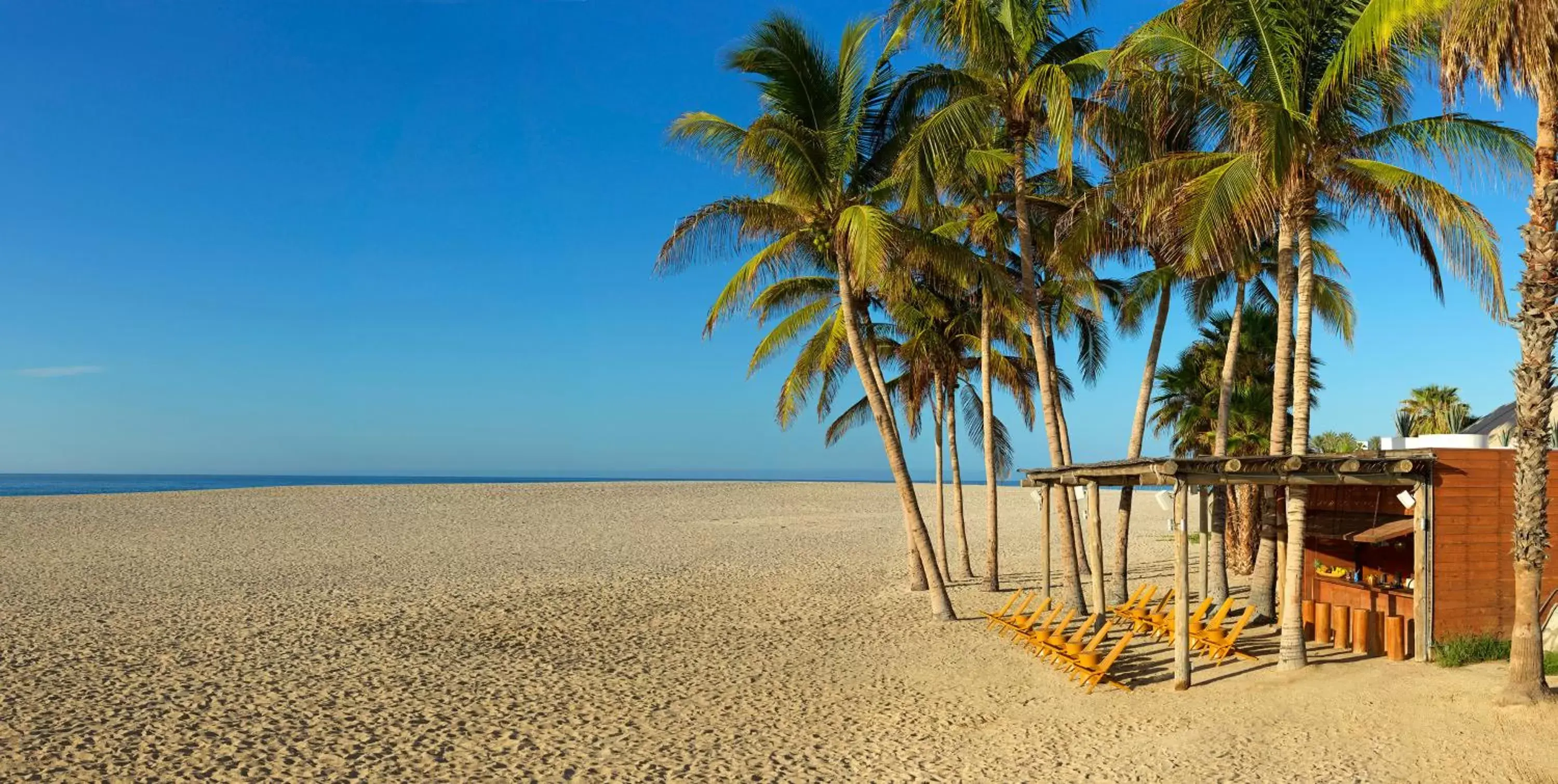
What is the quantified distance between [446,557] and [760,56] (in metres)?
15.2

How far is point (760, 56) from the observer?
13.0 m

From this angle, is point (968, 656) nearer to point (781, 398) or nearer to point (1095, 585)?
point (1095, 585)

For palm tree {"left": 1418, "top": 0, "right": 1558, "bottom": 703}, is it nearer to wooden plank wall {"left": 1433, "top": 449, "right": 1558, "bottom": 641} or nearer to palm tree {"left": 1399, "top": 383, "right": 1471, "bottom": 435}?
wooden plank wall {"left": 1433, "top": 449, "right": 1558, "bottom": 641}

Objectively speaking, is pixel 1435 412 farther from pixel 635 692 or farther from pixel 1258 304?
pixel 635 692

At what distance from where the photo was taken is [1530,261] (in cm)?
743

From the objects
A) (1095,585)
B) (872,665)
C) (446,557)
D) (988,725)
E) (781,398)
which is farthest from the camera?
(446,557)

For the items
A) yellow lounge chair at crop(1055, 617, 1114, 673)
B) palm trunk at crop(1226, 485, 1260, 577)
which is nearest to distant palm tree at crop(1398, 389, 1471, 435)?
palm trunk at crop(1226, 485, 1260, 577)

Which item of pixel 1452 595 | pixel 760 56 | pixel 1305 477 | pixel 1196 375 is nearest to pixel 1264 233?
pixel 1305 477

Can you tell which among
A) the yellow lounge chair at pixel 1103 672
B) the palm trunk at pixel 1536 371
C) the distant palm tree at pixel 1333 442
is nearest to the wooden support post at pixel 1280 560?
the yellow lounge chair at pixel 1103 672

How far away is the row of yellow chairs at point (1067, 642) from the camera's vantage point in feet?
31.6

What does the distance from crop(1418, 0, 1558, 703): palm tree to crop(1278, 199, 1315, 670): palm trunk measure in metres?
2.09

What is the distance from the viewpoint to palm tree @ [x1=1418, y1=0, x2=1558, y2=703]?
717cm

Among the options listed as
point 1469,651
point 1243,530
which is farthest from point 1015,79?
point 1243,530

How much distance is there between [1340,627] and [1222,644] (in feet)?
5.47
